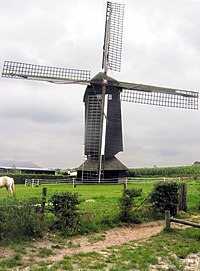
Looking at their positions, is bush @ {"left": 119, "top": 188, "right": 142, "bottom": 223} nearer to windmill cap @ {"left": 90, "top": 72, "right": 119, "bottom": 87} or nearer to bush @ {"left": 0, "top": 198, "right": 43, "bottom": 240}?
bush @ {"left": 0, "top": 198, "right": 43, "bottom": 240}

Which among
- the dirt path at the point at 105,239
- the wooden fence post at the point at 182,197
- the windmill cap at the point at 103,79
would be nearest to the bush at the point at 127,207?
the dirt path at the point at 105,239

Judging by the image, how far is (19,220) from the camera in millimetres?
7516

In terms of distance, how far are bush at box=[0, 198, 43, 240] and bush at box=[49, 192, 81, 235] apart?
2.23ft

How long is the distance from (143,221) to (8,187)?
826cm

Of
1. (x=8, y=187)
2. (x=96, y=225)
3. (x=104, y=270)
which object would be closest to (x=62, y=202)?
(x=96, y=225)

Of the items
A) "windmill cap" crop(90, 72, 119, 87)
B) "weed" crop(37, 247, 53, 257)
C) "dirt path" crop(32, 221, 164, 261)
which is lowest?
"dirt path" crop(32, 221, 164, 261)

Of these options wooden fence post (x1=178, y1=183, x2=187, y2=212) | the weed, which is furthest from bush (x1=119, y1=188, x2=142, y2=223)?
the weed

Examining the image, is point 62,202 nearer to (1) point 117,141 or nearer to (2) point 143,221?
(2) point 143,221

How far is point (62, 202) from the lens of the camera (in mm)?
8578

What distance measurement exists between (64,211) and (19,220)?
1.46 meters

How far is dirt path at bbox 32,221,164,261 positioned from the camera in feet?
23.3

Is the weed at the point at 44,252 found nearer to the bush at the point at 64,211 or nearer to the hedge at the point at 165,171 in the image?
the bush at the point at 64,211

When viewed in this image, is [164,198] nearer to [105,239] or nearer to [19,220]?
[105,239]

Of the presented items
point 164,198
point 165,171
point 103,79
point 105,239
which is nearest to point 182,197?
point 164,198
